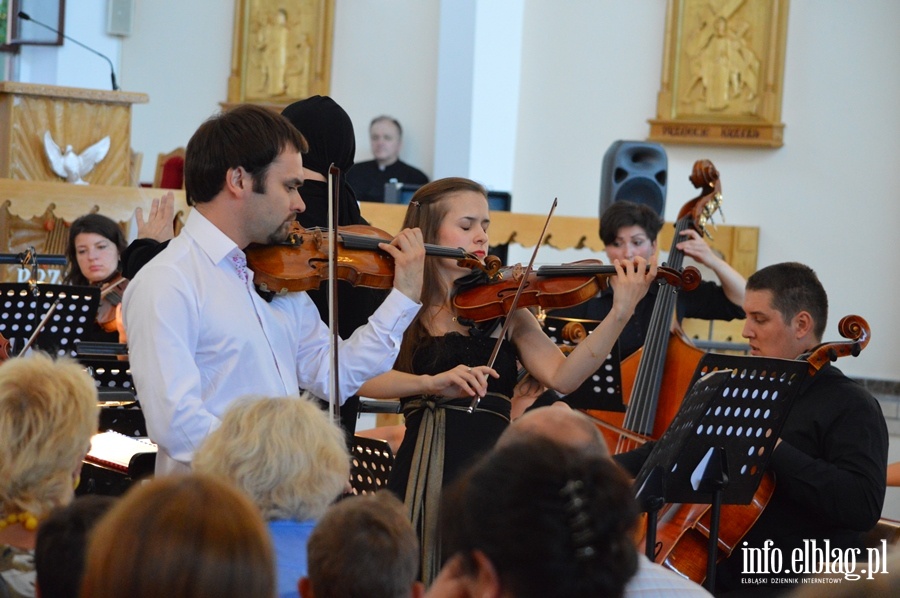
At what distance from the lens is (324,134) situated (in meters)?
3.26

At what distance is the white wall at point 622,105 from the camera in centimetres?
806

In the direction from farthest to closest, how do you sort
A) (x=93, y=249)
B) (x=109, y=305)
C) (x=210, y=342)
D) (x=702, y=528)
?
1. (x=93, y=249)
2. (x=109, y=305)
3. (x=702, y=528)
4. (x=210, y=342)

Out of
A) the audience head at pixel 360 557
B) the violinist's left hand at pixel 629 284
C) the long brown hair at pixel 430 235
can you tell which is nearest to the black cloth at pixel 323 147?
the long brown hair at pixel 430 235

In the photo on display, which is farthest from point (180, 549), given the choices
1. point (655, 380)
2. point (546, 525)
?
point (655, 380)

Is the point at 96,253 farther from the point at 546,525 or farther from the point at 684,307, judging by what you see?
the point at 546,525

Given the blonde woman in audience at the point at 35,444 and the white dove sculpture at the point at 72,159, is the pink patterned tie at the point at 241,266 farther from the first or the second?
the white dove sculpture at the point at 72,159

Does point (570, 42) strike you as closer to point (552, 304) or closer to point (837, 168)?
point (837, 168)

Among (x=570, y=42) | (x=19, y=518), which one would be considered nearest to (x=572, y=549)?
(x=19, y=518)

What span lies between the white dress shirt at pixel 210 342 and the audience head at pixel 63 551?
75 cm

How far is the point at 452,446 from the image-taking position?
2895 mm

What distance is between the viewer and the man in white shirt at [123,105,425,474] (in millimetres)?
2309

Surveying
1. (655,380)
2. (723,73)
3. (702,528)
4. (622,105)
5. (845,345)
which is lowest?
(702,528)

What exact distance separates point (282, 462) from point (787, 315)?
6.21 ft

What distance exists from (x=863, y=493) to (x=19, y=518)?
6.72 ft
